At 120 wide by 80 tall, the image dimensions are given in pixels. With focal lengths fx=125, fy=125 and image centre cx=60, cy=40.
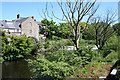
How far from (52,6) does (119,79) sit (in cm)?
379

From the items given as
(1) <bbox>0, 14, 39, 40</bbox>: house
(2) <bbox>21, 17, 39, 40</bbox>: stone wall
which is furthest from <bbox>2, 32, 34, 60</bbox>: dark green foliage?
(2) <bbox>21, 17, 39, 40</bbox>: stone wall

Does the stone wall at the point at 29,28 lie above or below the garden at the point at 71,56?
above

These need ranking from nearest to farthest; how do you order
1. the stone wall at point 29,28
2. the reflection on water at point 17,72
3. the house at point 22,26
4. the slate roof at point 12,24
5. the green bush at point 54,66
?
the green bush at point 54,66 < the reflection on water at point 17,72 < the slate roof at point 12,24 < the house at point 22,26 < the stone wall at point 29,28

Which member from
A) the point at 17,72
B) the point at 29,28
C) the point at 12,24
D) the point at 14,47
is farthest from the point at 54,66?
the point at 29,28

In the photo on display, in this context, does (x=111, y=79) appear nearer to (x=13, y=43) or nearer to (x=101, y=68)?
(x=101, y=68)

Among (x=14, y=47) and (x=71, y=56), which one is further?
(x=14, y=47)

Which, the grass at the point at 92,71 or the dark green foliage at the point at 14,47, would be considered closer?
the grass at the point at 92,71

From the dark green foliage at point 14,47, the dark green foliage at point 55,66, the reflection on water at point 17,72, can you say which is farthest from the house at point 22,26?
the dark green foliage at point 55,66

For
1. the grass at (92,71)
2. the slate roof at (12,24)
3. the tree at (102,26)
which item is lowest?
the grass at (92,71)

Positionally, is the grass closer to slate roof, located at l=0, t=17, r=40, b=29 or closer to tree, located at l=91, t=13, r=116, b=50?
tree, located at l=91, t=13, r=116, b=50

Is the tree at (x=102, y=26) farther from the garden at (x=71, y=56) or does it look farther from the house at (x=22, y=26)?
the house at (x=22, y=26)

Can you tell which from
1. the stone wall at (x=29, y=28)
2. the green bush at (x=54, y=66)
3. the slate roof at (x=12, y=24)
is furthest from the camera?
the stone wall at (x=29, y=28)

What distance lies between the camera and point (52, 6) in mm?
5250

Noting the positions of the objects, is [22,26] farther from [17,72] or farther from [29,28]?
[17,72]
